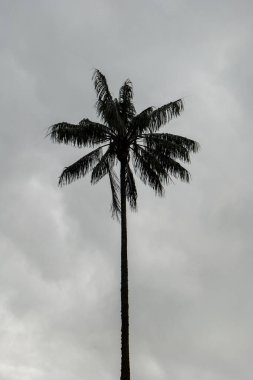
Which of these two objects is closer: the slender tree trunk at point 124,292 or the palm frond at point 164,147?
the slender tree trunk at point 124,292

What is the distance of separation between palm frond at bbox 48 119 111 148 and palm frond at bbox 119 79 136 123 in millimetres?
1747

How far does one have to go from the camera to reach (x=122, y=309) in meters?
27.2

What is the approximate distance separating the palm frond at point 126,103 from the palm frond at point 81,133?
175 cm

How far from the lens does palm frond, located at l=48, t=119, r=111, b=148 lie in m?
31.4

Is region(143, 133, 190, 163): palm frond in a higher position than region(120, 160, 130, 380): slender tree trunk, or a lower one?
higher

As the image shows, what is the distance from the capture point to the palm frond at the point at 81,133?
31.4 m

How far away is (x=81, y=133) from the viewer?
31.7 metres

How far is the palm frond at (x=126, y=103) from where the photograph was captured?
33000 mm

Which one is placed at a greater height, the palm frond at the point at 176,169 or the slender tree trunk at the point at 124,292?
the palm frond at the point at 176,169

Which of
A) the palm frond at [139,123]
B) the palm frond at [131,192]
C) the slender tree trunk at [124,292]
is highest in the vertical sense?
the palm frond at [139,123]

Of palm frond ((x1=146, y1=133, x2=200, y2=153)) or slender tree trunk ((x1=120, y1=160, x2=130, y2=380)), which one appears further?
palm frond ((x1=146, y1=133, x2=200, y2=153))

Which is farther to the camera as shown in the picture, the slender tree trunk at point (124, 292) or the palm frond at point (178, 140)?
the palm frond at point (178, 140)

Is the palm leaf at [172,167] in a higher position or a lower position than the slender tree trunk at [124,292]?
higher

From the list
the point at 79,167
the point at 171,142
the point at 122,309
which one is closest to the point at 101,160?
the point at 79,167
